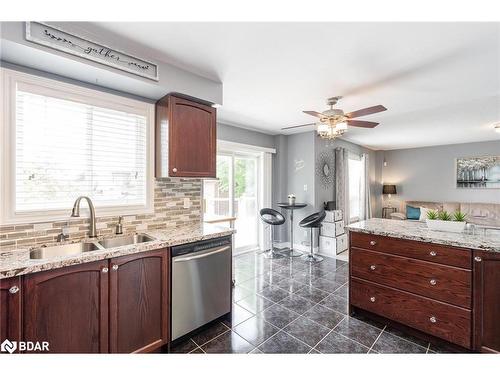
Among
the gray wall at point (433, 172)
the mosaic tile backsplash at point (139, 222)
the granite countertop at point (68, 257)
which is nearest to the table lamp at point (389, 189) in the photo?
the gray wall at point (433, 172)

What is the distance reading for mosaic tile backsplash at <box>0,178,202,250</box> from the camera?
1736 millimetres

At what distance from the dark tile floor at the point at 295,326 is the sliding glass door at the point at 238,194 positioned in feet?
4.49

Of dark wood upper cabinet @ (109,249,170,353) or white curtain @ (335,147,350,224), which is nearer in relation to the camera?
dark wood upper cabinet @ (109,249,170,353)

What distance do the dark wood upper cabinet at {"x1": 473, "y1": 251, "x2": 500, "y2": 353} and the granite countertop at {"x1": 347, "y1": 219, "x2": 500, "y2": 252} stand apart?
0.07 meters

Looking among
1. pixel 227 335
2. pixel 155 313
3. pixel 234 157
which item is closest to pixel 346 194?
pixel 234 157

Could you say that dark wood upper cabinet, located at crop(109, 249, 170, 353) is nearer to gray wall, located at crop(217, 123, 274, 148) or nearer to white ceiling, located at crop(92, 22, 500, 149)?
white ceiling, located at crop(92, 22, 500, 149)

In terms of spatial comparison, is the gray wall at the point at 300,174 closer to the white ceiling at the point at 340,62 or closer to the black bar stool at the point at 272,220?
the black bar stool at the point at 272,220

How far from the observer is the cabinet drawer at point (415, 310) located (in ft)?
5.95

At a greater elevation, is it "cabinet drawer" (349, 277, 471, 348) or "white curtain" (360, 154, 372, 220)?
"white curtain" (360, 154, 372, 220)

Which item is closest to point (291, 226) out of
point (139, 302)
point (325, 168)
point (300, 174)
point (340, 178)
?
point (300, 174)

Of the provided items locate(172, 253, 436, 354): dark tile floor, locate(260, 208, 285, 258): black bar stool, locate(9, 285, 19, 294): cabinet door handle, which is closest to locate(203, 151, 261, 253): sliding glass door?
locate(260, 208, 285, 258): black bar stool

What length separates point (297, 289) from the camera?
3.09m
